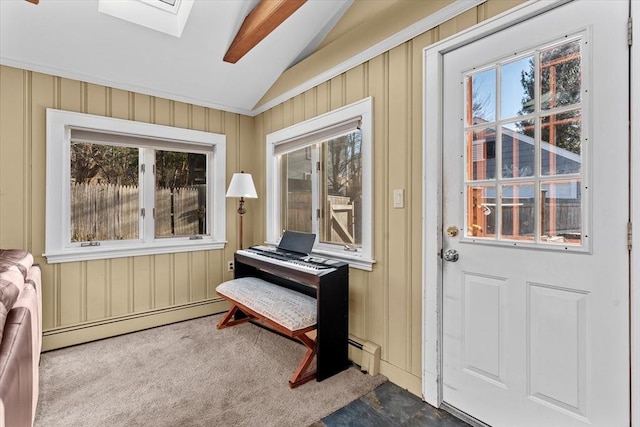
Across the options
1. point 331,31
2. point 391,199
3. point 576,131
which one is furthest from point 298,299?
point 331,31

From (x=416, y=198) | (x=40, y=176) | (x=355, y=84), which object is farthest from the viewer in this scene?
(x=40, y=176)

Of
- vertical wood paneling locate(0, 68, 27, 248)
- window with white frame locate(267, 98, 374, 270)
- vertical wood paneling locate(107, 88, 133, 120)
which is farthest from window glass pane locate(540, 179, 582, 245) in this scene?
vertical wood paneling locate(0, 68, 27, 248)

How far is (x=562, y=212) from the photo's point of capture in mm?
1398

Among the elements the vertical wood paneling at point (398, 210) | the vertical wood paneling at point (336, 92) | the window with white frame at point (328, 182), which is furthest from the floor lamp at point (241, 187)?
the vertical wood paneling at point (398, 210)

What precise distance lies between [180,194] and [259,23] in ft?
6.26

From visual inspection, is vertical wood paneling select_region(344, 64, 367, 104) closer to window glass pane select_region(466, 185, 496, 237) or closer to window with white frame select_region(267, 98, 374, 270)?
window with white frame select_region(267, 98, 374, 270)

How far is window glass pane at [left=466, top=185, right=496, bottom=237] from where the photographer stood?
1.64 m

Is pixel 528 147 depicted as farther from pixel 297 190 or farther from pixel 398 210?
pixel 297 190

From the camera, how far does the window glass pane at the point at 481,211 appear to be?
5.39 ft

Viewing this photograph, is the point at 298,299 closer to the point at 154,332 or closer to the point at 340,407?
the point at 340,407

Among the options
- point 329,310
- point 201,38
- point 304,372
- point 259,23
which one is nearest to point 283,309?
point 329,310

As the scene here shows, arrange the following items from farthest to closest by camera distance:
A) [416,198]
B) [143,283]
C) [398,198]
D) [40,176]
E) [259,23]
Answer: [143,283], [40,176], [259,23], [398,198], [416,198]

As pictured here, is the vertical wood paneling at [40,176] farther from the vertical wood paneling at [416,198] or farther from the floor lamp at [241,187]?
the vertical wood paneling at [416,198]

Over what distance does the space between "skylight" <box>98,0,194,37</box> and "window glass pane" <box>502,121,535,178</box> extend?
227cm
